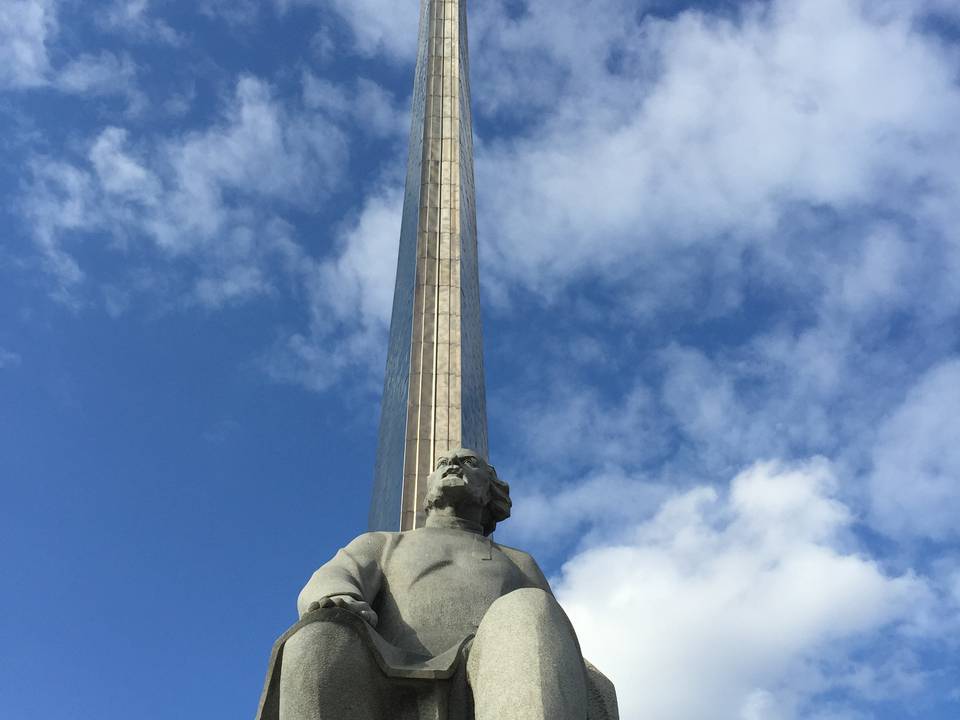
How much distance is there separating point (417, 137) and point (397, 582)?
15.5 m

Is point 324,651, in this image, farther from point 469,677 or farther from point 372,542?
point 372,542

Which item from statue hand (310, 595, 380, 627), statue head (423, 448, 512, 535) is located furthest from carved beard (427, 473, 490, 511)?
statue hand (310, 595, 380, 627)

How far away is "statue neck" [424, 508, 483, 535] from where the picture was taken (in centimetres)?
576

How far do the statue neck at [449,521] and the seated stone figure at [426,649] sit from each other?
38cm

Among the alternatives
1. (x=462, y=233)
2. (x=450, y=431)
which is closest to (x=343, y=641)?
(x=450, y=431)

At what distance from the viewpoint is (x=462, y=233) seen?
17.9 m

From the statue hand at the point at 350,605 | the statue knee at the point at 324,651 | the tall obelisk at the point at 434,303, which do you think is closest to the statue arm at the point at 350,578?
the statue hand at the point at 350,605

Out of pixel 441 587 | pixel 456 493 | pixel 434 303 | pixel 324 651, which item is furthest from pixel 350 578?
pixel 434 303

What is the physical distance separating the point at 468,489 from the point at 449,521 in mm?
195

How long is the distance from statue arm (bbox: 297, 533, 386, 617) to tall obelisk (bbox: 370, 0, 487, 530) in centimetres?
752

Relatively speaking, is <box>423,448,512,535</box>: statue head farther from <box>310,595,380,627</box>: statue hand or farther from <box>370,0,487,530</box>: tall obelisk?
<box>370,0,487,530</box>: tall obelisk

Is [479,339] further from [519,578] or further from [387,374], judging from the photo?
[519,578]

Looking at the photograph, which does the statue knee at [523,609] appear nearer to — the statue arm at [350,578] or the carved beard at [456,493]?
the statue arm at [350,578]

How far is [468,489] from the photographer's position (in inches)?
230
